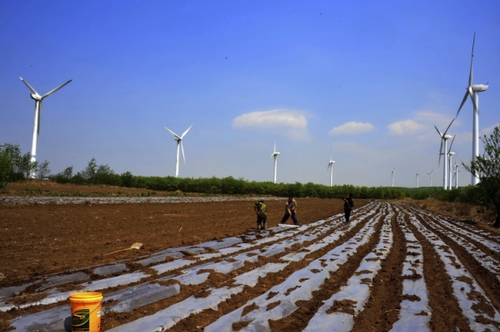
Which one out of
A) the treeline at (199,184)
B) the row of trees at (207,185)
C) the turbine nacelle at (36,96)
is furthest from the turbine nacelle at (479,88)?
the turbine nacelle at (36,96)

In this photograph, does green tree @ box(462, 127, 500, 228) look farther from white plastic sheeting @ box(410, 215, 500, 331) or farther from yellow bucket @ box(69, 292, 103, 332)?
yellow bucket @ box(69, 292, 103, 332)

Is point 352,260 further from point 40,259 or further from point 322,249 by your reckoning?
point 40,259

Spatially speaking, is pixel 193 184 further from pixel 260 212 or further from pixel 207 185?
pixel 260 212

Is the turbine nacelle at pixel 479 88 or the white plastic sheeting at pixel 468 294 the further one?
the turbine nacelle at pixel 479 88

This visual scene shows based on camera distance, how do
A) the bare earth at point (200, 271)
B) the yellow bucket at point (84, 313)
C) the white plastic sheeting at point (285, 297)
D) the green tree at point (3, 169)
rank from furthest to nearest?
the green tree at point (3, 169) → the bare earth at point (200, 271) → the white plastic sheeting at point (285, 297) → the yellow bucket at point (84, 313)

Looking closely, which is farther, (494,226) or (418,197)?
(418,197)

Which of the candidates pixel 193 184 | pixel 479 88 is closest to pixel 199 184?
pixel 193 184

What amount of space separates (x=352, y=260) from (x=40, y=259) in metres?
7.14

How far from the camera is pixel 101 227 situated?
594 inches

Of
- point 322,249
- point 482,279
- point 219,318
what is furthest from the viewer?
point 322,249

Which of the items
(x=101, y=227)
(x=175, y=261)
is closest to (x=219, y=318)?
(x=175, y=261)

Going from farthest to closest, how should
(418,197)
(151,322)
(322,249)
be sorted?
(418,197) → (322,249) → (151,322)

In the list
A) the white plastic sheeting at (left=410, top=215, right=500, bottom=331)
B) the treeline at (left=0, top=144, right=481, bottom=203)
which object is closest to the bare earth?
the white plastic sheeting at (left=410, top=215, right=500, bottom=331)

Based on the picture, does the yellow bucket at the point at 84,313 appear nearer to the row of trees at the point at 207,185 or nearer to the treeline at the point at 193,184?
the row of trees at the point at 207,185
